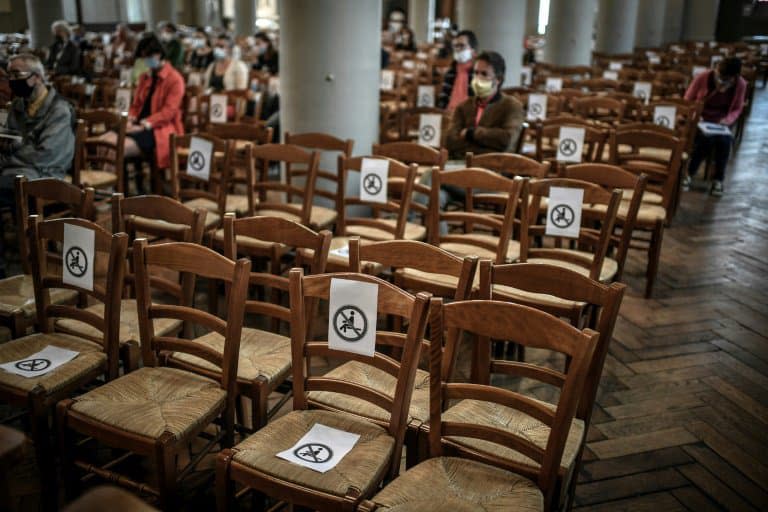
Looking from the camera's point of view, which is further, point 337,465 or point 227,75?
point 227,75

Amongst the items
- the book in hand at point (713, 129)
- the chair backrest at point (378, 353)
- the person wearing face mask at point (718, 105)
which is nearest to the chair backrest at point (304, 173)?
the chair backrest at point (378, 353)

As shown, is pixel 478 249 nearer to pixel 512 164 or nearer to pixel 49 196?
pixel 512 164

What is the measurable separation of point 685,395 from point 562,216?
1.01 m

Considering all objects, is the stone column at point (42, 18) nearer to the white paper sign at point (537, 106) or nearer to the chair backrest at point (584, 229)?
the white paper sign at point (537, 106)

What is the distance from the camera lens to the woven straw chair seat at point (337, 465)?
2.06m

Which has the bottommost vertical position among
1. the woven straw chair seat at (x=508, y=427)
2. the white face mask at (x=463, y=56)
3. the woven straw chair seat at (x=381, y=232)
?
A: the woven straw chair seat at (x=508, y=427)

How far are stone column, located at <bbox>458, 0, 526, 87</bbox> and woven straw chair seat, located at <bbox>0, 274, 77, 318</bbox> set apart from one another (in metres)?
6.70

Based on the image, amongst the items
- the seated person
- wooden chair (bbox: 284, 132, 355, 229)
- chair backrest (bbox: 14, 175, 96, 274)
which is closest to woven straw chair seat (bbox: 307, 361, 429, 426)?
chair backrest (bbox: 14, 175, 96, 274)

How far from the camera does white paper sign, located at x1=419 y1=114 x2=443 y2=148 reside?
540 cm

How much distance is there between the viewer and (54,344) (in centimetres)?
289

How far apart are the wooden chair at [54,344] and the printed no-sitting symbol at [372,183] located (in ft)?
4.97

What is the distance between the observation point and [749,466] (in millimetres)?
2922

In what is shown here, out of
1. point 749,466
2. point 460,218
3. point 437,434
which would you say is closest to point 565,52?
point 460,218

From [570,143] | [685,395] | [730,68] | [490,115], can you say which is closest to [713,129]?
[730,68]
